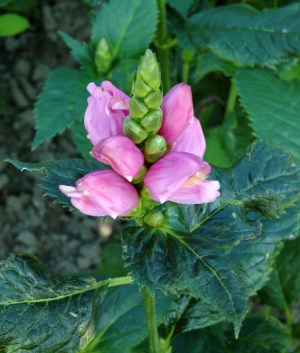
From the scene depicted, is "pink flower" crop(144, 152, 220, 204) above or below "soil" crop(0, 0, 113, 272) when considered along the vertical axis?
above

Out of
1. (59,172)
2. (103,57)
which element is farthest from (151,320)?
(103,57)

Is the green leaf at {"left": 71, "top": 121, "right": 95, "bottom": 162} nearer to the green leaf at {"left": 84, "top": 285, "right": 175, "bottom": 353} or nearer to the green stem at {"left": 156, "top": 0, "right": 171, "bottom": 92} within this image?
the green stem at {"left": 156, "top": 0, "right": 171, "bottom": 92}

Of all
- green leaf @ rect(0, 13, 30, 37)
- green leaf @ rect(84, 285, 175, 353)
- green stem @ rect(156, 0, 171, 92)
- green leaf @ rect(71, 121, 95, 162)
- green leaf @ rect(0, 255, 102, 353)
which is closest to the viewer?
green leaf @ rect(0, 255, 102, 353)

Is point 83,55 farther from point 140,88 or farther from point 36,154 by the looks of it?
point 140,88

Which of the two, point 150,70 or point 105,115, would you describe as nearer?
point 150,70

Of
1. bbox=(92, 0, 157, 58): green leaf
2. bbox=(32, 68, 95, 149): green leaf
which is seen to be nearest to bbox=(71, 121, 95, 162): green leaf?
bbox=(32, 68, 95, 149): green leaf
